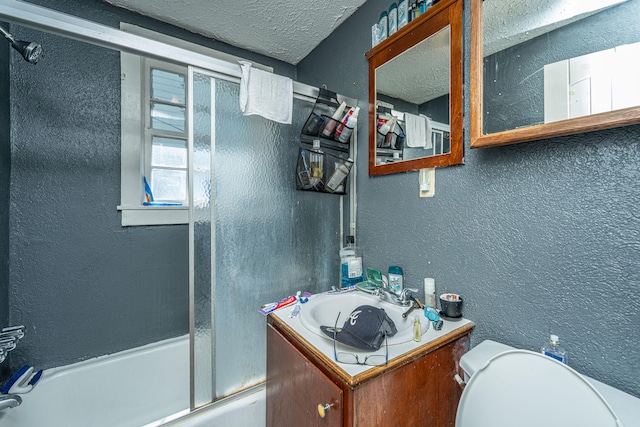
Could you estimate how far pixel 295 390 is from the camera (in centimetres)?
83

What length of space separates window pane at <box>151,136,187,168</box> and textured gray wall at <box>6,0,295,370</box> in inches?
7.9

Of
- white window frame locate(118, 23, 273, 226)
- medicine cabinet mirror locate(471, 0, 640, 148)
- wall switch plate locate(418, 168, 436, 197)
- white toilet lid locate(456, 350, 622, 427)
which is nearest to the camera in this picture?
white toilet lid locate(456, 350, 622, 427)

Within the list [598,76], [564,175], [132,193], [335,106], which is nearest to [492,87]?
[598,76]

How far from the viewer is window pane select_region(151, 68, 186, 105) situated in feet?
5.47

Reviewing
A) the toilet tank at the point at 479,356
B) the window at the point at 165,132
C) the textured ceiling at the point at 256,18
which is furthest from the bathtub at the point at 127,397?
the textured ceiling at the point at 256,18

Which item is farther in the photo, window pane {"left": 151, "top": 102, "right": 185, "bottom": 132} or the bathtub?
window pane {"left": 151, "top": 102, "right": 185, "bottom": 132}

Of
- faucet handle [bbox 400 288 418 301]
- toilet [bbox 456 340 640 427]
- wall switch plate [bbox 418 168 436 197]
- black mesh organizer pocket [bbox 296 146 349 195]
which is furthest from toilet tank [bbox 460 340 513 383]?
black mesh organizer pocket [bbox 296 146 349 195]

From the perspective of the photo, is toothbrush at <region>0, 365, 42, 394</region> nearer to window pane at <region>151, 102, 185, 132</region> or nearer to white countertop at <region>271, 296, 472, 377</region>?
white countertop at <region>271, 296, 472, 377</region>

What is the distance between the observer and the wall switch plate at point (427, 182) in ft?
3.48

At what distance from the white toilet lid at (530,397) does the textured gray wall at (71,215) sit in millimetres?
1768

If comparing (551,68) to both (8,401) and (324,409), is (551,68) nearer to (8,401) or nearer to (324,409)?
(324,409)

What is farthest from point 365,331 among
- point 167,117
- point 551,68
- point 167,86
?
point 167,86

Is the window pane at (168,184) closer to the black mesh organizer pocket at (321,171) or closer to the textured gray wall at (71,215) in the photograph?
the textured gray wall at (71,215)

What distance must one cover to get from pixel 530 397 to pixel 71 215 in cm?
206
